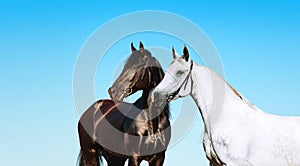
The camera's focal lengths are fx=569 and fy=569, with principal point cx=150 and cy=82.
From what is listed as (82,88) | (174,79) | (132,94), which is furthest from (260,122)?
(82,88)

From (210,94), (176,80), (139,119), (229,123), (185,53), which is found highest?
(185,53)

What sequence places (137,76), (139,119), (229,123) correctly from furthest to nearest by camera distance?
(139,119) → (137,76) → (229,123)

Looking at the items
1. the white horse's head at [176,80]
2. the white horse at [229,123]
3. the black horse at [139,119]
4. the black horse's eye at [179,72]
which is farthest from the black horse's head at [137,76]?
the black horse's eye at [179,72]

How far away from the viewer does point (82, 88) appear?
31.2 ft

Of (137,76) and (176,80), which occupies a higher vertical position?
(137,76)

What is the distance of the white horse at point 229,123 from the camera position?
709 cm

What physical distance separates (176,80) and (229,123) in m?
0.87

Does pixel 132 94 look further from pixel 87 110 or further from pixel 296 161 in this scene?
Answer: pixel 296 161

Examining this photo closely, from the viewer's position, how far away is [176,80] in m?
7.31

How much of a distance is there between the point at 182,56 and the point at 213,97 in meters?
0.66

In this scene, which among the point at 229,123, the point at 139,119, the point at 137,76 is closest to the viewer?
the point at 229,123

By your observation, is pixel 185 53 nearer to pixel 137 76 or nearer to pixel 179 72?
pixel 179 72

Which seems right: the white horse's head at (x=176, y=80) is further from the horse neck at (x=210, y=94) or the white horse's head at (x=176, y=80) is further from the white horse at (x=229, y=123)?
the horse neck at (x=210, y=94)

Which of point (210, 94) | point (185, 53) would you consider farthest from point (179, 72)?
point (210, 94)
